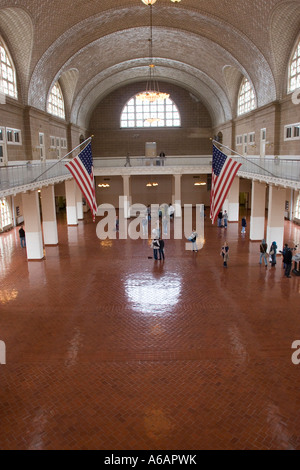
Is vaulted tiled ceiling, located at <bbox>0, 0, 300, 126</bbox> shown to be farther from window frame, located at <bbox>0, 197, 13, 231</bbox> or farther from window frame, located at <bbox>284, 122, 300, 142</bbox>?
window frame, located at <bbox>0, 197, 13, 231</bbox>

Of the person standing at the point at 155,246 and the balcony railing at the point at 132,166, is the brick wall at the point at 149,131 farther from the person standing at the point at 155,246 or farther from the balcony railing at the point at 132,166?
the person standing at the point at 155,246

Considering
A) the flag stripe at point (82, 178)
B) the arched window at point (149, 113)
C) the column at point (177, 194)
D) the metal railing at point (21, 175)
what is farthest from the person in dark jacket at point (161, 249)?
the arched window at point (149, 113)

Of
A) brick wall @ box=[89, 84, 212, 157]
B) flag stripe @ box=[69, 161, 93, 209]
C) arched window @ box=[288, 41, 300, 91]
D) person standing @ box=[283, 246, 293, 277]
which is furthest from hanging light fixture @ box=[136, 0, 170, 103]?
person standing @ box=[283, 246, 293, 277]

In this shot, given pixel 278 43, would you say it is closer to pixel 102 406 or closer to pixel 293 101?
pixel 293 101

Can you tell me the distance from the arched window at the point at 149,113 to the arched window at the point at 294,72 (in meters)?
18.2

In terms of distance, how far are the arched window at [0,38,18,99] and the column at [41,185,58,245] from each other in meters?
5.01

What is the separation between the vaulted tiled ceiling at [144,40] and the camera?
1684cm

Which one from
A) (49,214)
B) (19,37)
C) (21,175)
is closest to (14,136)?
(49,214)

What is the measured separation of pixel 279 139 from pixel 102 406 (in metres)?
18.0

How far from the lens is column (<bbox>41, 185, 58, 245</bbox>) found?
19.1 m

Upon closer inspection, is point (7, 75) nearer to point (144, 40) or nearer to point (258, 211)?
point (144, 40)

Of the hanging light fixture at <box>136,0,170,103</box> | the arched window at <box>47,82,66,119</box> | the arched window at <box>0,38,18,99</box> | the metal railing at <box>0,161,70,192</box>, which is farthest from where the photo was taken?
the arched window at <box>47,82,66,119</box>

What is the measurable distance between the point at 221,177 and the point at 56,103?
58.8 feet

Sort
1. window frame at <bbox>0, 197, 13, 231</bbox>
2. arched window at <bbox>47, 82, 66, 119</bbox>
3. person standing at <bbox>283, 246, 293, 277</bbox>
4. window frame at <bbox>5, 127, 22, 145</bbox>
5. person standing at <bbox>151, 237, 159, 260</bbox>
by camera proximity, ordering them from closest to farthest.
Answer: person standing at <bbox>283, 246, 293, 277</bbox>
person standing at <bbox>151, 237, 159, 260</bbox>
window frame at <bbox>5, 127, 22, 145</bbox>
window frame at <bbox>0, 197, 13, 231</bbox>
arched window at <bbox>47, 82, 66, 119</bbox>
